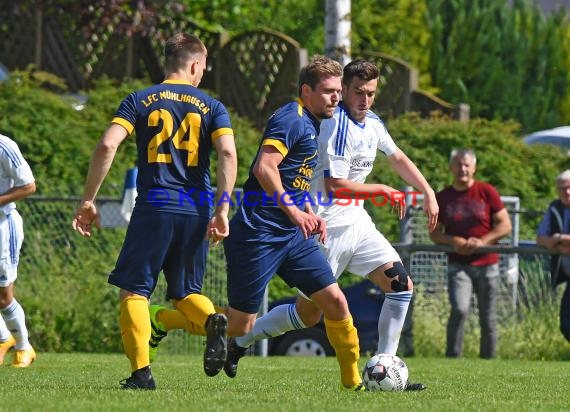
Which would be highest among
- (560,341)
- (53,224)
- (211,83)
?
(211,83)

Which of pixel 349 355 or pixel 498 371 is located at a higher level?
pixel 349 355

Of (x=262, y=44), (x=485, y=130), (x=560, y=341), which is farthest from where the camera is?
(x=262, y=44)

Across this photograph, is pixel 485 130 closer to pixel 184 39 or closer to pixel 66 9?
pixel 66 9

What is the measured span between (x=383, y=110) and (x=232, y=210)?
607 centimetres

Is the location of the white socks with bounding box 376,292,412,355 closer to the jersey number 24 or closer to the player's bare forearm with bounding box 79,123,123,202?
the jersey number 24

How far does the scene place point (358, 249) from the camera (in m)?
10.3

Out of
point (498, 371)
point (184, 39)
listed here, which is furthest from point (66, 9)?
point (184, 39)

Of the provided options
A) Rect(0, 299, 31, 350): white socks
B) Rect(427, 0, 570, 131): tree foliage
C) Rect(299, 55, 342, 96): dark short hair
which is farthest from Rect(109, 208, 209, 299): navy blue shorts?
Rect(427, 0, 570, 131): tree foliage

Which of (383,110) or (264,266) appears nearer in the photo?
(264,266)

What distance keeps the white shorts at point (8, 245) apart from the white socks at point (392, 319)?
3.11 meters

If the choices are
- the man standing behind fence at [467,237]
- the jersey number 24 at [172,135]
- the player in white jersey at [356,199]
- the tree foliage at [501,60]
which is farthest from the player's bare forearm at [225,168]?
the tree foliage at [501,60]

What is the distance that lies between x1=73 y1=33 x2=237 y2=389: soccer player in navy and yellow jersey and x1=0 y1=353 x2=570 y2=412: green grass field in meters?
0.40

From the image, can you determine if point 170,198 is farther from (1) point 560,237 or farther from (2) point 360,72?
(1) point 560,237

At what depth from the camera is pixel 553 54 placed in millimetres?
34344
